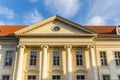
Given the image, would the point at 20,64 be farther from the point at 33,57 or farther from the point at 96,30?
the point at 96,30

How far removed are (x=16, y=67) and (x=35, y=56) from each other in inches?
122

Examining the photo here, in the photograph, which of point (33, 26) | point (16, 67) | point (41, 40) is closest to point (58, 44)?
point (41, 40)

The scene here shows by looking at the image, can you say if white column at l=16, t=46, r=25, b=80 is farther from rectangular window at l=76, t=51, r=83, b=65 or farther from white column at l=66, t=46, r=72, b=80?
rectangular window at l=76, t=51, r=83, b=65

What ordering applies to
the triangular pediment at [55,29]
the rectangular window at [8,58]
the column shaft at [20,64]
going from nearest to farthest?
the column shaft at [20,64]
the rectangular window at [8,58]
the triangular pediment at [55,29]

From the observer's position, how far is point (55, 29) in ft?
106

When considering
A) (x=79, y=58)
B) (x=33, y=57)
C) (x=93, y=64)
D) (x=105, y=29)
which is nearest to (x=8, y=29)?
(x=33, y=57)

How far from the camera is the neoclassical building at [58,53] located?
1188 inches

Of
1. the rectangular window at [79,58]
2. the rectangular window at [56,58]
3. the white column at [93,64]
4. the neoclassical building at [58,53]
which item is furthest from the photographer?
the rectangular window at [79,58]

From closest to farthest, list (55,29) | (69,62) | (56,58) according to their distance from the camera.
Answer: (69,62) → (56,58) → (55,29)

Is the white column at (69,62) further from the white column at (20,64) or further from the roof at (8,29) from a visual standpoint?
the roof at (8,29)

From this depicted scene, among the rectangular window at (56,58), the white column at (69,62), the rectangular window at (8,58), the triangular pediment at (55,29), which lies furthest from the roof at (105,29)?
the rectangular window at (8,58)

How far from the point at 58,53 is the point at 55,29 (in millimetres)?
3428

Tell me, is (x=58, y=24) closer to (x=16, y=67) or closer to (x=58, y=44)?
(x=58, y=44)

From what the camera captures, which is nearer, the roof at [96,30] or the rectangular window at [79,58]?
the rectangular window at [79,58]
